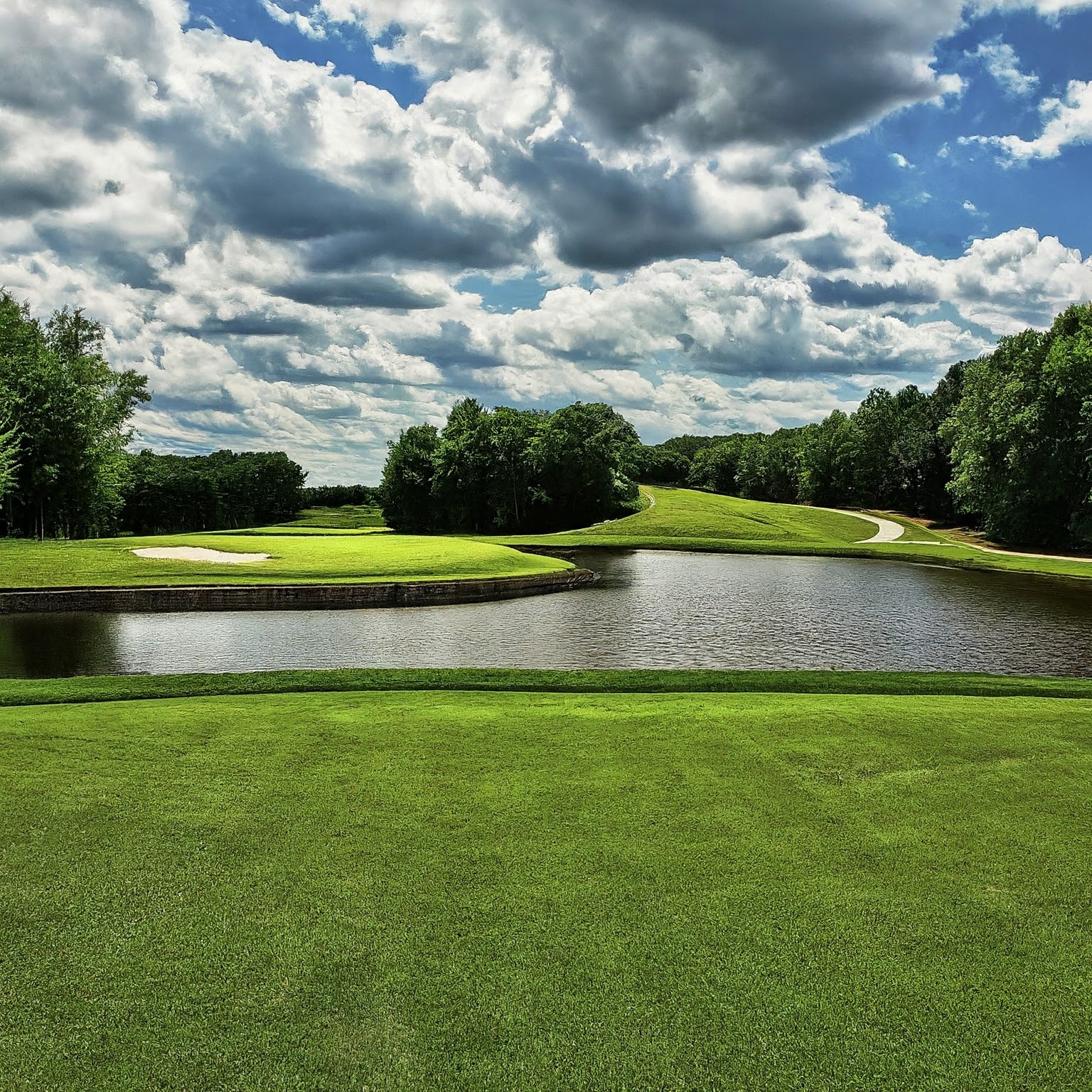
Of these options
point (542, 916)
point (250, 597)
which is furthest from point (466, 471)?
point (542, 916)

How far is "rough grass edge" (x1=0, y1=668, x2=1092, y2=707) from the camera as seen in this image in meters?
11.6

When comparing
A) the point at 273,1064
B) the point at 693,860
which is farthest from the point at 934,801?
the point at 273,1064

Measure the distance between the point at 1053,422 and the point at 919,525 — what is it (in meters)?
23.5

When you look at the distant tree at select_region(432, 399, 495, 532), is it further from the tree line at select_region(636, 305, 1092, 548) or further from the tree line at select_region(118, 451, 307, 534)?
the tree line at select_region(636, 305, 1092, 548)

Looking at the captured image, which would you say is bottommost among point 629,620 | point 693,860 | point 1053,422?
point 629,620

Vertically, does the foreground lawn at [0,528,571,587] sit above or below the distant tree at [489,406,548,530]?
below

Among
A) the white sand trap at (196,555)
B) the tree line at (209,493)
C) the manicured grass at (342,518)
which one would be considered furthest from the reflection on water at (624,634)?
the manicured grass at (342,518)

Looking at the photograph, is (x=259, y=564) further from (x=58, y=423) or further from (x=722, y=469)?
(x=722, y=469)

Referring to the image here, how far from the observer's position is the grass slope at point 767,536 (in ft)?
142

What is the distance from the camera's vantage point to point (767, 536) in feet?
200

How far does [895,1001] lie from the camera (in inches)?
145

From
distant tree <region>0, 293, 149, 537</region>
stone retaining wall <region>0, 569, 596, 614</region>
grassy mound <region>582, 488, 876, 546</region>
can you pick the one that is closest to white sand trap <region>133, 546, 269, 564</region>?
stone retaining wall <region>0, 569, 596, 614</region>

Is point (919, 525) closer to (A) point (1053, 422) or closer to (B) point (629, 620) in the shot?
(A) point (1053, 422)

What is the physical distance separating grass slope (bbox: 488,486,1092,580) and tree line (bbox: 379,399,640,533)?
6.20m
